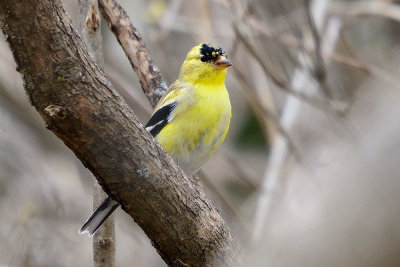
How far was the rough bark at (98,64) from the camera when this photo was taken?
334cm

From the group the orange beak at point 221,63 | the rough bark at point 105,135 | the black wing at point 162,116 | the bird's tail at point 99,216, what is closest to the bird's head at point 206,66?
the orange beak at point 221,63

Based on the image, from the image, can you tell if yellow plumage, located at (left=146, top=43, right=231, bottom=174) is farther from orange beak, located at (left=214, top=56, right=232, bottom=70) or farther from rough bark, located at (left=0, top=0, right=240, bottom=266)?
rough bark, located at (left=0, top=0, right=240, bottom=266)

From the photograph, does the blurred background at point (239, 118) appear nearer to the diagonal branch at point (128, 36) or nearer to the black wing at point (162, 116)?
the diagonal branch at point (128, 36)

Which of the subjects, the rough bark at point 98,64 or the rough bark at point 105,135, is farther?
the rough bark at point 98,64

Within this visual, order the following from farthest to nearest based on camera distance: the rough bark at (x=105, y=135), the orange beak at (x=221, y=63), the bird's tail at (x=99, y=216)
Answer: the orange beak at (x=221, y=63) < the bird's tail at (x=99, y=216) < the rough bark at (x=105, y=135)

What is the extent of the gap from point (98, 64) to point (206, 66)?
0.95 m

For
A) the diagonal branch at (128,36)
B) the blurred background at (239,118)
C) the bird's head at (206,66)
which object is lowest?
the blurred background at (239,118)

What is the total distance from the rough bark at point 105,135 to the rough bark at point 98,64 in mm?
852

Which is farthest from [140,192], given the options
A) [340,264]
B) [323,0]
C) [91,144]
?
[323,0]

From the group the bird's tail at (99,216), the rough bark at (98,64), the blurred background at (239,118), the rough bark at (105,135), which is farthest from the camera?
the blurred background at (239,118)

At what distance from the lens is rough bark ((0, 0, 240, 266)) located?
1.95 m

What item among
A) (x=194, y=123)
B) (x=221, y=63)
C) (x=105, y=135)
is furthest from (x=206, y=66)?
(x=105, y=135)

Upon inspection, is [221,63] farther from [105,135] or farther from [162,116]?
[105,135]

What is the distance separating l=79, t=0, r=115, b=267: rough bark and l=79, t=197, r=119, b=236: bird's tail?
15 centimetres
